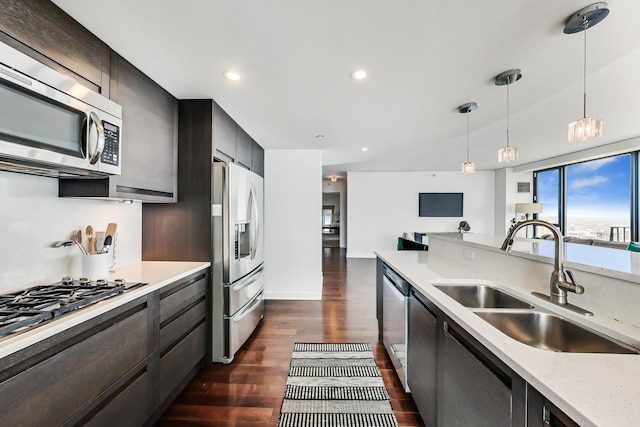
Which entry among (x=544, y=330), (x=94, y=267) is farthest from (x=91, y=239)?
(x=544, y=330)

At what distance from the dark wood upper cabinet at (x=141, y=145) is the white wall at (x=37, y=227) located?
0.12 meters

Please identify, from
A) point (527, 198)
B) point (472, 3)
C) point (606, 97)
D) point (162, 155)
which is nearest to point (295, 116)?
point (162, 155)

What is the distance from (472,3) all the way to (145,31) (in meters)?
→ 1.62

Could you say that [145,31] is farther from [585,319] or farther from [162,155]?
[585,319]

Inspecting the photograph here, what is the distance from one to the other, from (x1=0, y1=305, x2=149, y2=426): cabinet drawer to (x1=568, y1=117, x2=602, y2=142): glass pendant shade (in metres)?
3.06

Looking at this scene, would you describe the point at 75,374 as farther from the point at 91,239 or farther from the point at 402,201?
the point at 402,201

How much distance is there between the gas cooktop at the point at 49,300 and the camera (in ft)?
3.29

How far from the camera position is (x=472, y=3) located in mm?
1272

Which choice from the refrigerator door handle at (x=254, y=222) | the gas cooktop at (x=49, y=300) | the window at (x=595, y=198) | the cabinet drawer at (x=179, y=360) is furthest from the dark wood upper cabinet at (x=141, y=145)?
the window at (x=595, y=198)

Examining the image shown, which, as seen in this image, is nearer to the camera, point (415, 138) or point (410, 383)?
point (410, 383)

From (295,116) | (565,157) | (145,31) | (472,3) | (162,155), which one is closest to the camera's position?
(472,3)

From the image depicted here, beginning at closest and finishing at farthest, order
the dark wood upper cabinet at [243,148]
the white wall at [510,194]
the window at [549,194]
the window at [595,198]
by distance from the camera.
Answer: the dark wood upper cabinet at [243,148] → the window at [595,198] → the window at [549,194] → the white wall at [510,194]

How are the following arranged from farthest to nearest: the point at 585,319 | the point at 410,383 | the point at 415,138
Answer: the point at 415,138
the point at 410,383
the point at 585,319

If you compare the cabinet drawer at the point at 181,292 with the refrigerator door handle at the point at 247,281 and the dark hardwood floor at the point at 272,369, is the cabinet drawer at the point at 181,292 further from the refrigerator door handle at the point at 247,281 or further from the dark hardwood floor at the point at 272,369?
the dark hardwood floor at the point at 272,369
